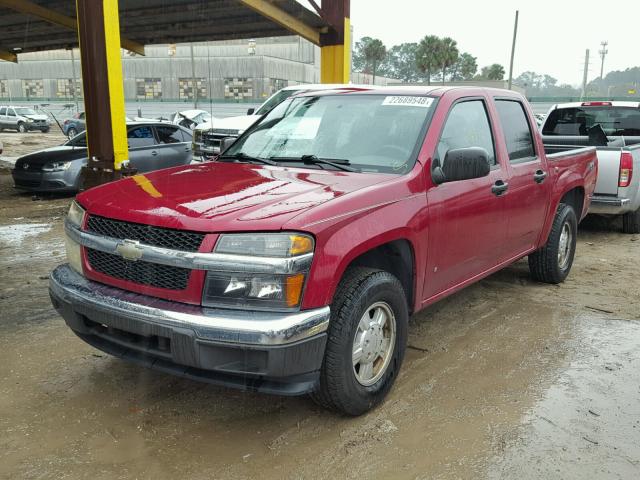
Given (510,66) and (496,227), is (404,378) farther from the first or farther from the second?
(510,66)

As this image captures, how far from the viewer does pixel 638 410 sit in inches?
136

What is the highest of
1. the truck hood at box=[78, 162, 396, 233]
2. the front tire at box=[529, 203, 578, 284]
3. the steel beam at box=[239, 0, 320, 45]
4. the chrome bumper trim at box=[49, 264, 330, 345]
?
the steel beam at box=[239, 0, 320, 45]

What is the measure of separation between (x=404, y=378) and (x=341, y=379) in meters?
0.90

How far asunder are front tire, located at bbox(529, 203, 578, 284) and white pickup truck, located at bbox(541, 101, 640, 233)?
165cm

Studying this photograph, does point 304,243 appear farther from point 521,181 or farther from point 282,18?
point 282,18

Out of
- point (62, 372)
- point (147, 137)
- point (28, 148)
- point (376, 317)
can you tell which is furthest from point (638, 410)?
point (28, 148)

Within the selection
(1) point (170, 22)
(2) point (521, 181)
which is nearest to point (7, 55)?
(1) point (170, 22)

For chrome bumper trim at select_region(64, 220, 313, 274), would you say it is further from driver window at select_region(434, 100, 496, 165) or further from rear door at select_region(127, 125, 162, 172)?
rear door at select_region(127, 125, 162, 172)

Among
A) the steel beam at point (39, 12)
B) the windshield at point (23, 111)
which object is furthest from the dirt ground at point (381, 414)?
the windshield at point (23, 111)

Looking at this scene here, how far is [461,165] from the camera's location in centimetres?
362

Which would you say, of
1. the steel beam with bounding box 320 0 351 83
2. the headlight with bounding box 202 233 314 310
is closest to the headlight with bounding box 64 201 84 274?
the headlight with bounding box 202 233 314 310

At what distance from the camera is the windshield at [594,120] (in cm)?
930

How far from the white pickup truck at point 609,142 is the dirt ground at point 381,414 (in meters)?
3.16

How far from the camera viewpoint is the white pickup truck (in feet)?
25.1
